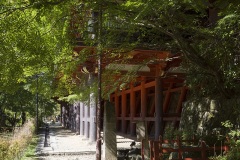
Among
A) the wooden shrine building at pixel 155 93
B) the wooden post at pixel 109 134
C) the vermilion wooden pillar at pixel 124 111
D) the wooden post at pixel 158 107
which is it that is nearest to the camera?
the wooden post at pixel 109 134

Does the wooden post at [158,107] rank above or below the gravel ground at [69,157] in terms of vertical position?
above

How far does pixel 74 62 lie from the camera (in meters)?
8.18

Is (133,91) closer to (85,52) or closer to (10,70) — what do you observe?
(85,52)

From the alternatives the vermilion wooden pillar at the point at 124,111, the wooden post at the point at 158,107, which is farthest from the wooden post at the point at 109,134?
the vermilion wooden pillar at the point at 124,111

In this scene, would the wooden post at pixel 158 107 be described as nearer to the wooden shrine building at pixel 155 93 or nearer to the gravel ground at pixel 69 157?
the wooden shrine building at pixel 155 93

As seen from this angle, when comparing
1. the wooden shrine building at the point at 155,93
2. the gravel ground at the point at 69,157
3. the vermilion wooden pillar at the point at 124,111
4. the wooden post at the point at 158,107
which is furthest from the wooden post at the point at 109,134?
the vermilion wooden pillar at the point at 124,111

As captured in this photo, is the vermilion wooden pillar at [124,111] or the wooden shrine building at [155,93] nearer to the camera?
the wooden shrine building at [155,93]

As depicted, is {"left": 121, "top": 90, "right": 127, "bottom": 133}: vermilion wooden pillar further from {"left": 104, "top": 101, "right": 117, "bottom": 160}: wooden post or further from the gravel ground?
{"left": 104, "top": 101, "right": 117, "bottom": 160}: wooden post

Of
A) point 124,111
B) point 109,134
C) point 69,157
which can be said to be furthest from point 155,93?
point 124,111

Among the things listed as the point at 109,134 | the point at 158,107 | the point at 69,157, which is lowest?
the point at 69,157

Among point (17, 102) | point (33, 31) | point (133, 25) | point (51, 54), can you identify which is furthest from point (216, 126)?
point (17, 102)

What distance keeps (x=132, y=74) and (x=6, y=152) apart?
4820 millimetres

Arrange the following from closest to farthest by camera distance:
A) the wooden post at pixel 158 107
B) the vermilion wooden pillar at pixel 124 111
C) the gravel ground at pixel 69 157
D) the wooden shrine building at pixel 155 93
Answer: the gravel ground at pixel 69 157
the wooden shrine building at pixel 155 93
the wooden post at pixel 158 107
the vermilion wooden pillar at pixel 124 111

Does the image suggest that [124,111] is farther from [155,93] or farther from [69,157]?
[69,157]
